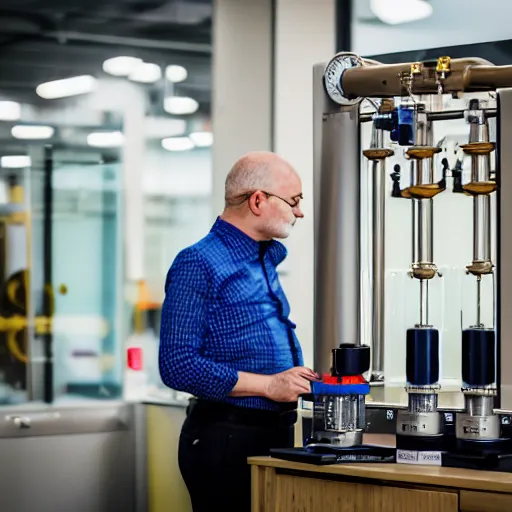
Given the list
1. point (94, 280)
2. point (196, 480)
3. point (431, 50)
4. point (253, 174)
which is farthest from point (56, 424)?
Answer: point (431, 50)

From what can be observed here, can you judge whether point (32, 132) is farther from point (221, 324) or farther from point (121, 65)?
point (221, 324)

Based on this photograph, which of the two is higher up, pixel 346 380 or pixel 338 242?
pixel 338 242

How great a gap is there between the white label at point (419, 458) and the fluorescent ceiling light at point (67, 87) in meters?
2.14

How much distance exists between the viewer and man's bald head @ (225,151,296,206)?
2717 millimetres

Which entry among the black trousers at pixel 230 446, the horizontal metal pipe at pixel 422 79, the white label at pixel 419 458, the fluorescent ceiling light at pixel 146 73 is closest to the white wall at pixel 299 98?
the fluorescent ceiling light at pixel 146 73

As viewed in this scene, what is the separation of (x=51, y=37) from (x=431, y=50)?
129 centimetres

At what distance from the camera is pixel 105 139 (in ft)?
12.9

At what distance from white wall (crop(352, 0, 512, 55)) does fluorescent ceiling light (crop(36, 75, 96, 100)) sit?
3.07 feet

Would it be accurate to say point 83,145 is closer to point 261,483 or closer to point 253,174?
point 253,174

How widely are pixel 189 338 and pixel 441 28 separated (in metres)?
1.71

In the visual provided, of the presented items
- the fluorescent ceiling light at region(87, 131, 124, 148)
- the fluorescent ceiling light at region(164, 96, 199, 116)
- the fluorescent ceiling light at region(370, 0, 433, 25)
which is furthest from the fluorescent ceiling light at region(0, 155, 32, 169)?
the fluorescent ceiling light at region(370, 0, 433, 25)

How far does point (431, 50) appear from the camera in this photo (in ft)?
12.5

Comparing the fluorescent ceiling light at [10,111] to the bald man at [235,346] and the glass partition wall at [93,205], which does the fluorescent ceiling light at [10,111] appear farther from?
the bald man at [235,346]

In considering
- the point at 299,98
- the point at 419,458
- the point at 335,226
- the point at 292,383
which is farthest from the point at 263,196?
the point at 299,98
